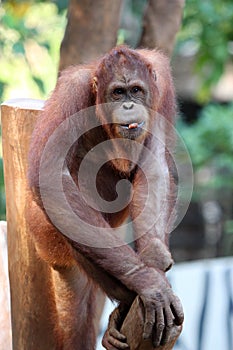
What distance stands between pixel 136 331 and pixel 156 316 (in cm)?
9

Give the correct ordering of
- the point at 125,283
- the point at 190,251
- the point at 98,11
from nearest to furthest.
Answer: the point at 125,283
the point at 98,11
the point at 190,251

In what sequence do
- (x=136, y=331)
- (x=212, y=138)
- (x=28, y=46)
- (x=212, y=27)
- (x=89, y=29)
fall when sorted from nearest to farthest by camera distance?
1. (x=136, y=331)
2. (x=89, y=29)
3. (x=28, y=46)
4. (x=212, y=27)
5. (x=212, y=138)

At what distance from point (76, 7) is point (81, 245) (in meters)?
2.51

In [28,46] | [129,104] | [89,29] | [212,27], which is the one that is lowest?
[129,104]

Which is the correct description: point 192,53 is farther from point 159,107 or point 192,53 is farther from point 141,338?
point 141,338

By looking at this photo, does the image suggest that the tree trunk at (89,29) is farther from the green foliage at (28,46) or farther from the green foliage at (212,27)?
the green foliage at (212,27)

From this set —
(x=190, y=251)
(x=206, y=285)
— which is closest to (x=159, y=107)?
(x=206, y=285)

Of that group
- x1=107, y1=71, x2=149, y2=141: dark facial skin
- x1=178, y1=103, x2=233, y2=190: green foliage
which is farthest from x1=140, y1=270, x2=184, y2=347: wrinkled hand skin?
x1=178, y1=103, x2=233, y2=190: green foliage

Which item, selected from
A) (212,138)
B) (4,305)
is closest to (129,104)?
(4,305)

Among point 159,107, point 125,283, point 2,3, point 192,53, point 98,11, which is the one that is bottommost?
point 125,283

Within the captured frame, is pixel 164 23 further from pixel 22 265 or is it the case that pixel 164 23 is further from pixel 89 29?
pixel 22 265

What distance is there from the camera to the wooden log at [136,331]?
2553 mm

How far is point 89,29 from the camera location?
489 centimetres

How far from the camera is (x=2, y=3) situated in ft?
19.6
